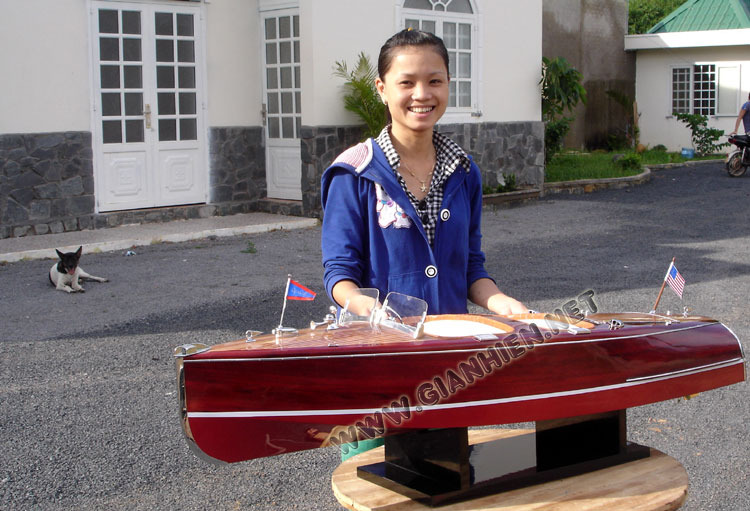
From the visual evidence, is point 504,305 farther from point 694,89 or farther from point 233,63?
point 694,89

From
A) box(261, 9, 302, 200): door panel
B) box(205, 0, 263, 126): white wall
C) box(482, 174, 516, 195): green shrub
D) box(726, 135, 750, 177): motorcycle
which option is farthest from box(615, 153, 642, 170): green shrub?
box(205, 0, 263, 126): white wall

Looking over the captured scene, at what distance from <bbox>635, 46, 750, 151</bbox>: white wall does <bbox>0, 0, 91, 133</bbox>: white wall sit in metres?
16.8

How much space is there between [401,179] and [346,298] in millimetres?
394

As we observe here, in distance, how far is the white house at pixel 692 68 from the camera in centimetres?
2228

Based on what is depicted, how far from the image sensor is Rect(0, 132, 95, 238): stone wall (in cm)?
1021

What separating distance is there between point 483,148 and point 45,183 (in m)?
6.88

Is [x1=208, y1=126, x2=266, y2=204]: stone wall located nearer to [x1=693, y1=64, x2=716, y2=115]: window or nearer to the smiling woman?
the smiling woman

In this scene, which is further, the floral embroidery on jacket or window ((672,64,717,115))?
window ((672,64,717,115))

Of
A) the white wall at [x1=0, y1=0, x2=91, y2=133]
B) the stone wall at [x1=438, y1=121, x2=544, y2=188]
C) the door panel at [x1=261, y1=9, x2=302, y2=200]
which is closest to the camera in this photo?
the white wall at [x1=0, y1=0, x2=91, y2=133]

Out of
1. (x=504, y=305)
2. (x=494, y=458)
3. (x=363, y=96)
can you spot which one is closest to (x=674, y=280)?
(x=504, y=305)

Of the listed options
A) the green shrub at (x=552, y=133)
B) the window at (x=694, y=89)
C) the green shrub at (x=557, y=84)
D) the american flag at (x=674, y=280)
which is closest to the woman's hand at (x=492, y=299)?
the american flag at (x=674, y=280)

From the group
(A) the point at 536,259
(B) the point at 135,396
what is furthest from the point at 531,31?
(B) the point at 135,396

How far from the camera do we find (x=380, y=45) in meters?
12.4

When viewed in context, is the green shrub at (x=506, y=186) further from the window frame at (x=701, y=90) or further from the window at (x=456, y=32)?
the window frame at (x=701, y=90)
